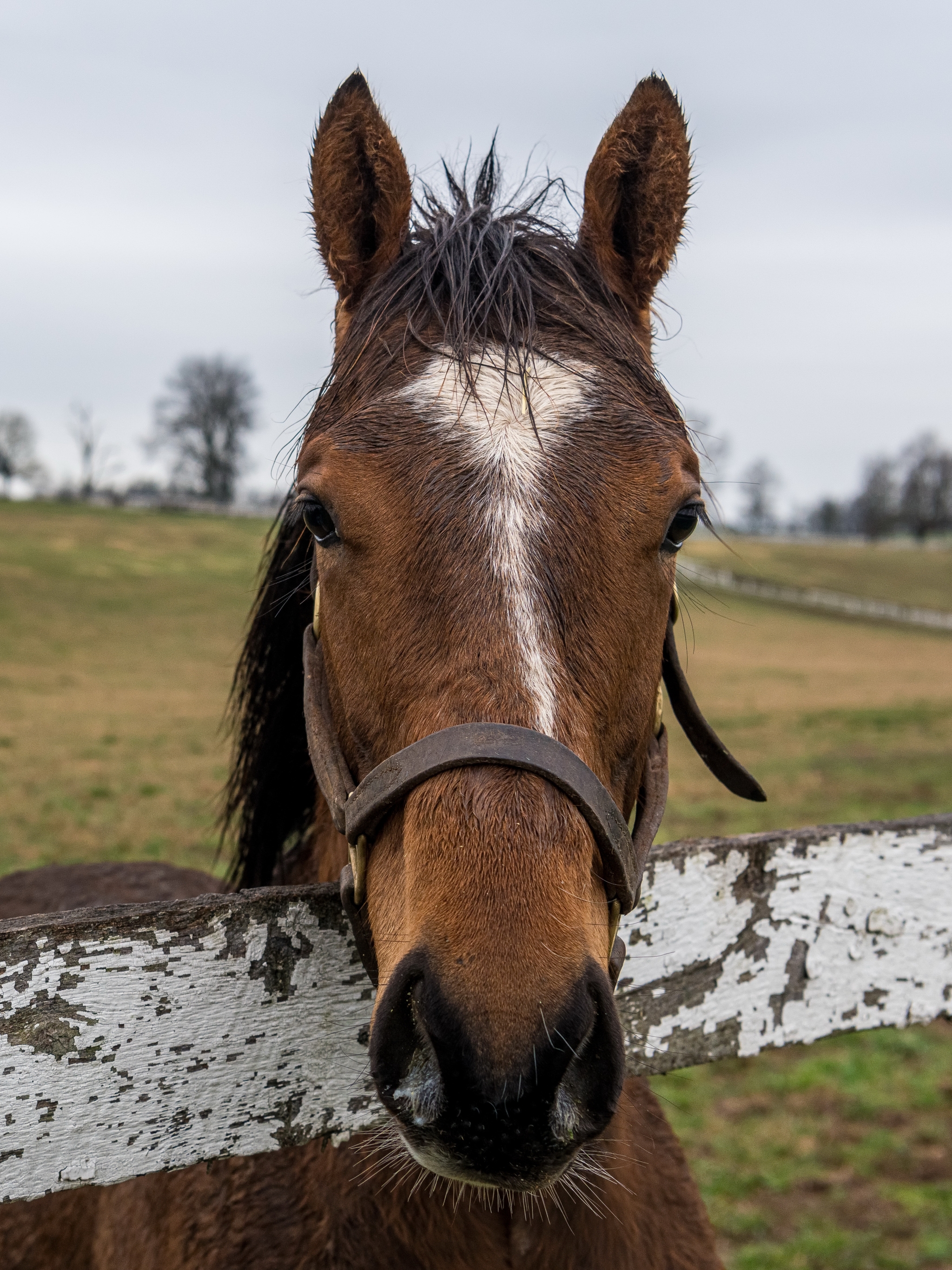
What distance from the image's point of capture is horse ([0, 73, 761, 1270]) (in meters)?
1.41

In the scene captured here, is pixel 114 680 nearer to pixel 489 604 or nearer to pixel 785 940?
pixel 785 940

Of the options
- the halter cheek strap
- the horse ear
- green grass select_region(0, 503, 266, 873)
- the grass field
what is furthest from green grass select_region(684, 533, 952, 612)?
the halter cheek strap

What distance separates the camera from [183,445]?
59688mm

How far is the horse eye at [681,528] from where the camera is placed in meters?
A: 1.99

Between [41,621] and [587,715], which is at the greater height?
[587,715]

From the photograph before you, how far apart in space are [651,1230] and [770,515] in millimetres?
105504

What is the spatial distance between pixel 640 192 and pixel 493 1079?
1.98 m

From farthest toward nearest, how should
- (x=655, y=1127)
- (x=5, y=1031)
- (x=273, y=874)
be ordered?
(x=273, y=874), (x=655, y=1127), (x=5, y=1031)

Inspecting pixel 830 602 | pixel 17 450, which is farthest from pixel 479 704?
pixel 17 450

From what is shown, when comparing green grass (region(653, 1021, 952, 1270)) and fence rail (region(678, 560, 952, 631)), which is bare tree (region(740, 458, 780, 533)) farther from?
green grass (region(653, 1021, 952, 1270))

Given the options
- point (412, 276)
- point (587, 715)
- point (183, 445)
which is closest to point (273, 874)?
point (587, 715)

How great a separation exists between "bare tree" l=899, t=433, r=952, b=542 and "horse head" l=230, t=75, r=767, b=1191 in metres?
98.3

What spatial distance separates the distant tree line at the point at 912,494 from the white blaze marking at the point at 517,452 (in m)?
98.3

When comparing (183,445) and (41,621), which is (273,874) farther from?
(183,445)
